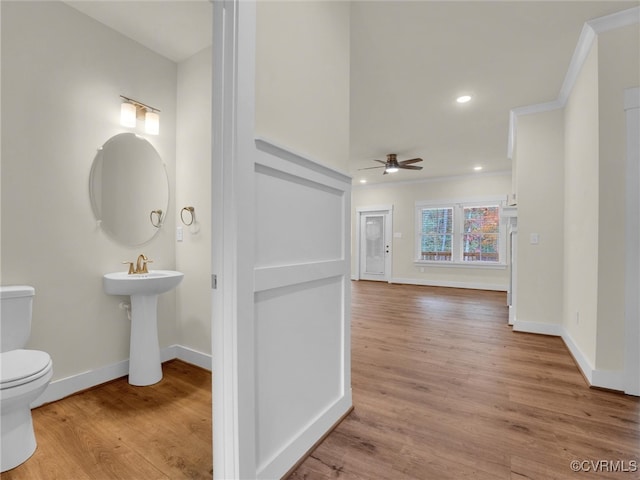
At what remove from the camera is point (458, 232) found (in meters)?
7.11

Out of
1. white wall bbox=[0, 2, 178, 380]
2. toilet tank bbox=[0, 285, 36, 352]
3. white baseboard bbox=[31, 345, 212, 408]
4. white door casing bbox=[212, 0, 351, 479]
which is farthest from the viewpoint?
white baseboard bbox=[31, 345, 212, 408]

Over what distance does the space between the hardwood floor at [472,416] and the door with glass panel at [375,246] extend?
4.72 metres

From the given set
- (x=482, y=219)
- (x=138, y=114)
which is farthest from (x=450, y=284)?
(x=138, y=114)

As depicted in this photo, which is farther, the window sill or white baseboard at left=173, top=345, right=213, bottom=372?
the window sill

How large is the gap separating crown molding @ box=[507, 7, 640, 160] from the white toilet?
160 inches

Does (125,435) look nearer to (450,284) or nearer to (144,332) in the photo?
(144,332)

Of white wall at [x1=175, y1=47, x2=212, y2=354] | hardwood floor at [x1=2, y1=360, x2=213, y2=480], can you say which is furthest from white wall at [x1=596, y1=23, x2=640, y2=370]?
white wall at [x1=175, y1=47, x2=212, y2=354]

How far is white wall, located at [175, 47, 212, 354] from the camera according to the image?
2498 millimetres

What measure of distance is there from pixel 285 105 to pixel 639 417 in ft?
8.90

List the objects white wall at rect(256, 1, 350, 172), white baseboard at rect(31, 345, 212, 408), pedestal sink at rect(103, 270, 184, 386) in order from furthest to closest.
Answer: pedestal sink at rect(103, 270, 184, 386) < white baseboard at rect(31, 345, 212, 408) < white wall at rect(256, 1, 350, 172)

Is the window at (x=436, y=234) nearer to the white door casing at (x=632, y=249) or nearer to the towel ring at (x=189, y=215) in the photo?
the white door casing at (x=632, y=249)

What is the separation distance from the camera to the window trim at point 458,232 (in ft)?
21.8

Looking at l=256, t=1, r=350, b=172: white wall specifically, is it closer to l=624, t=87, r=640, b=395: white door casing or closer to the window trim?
l=624, t=87, r=640, b=395: white door casing

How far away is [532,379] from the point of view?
2.35 metres
